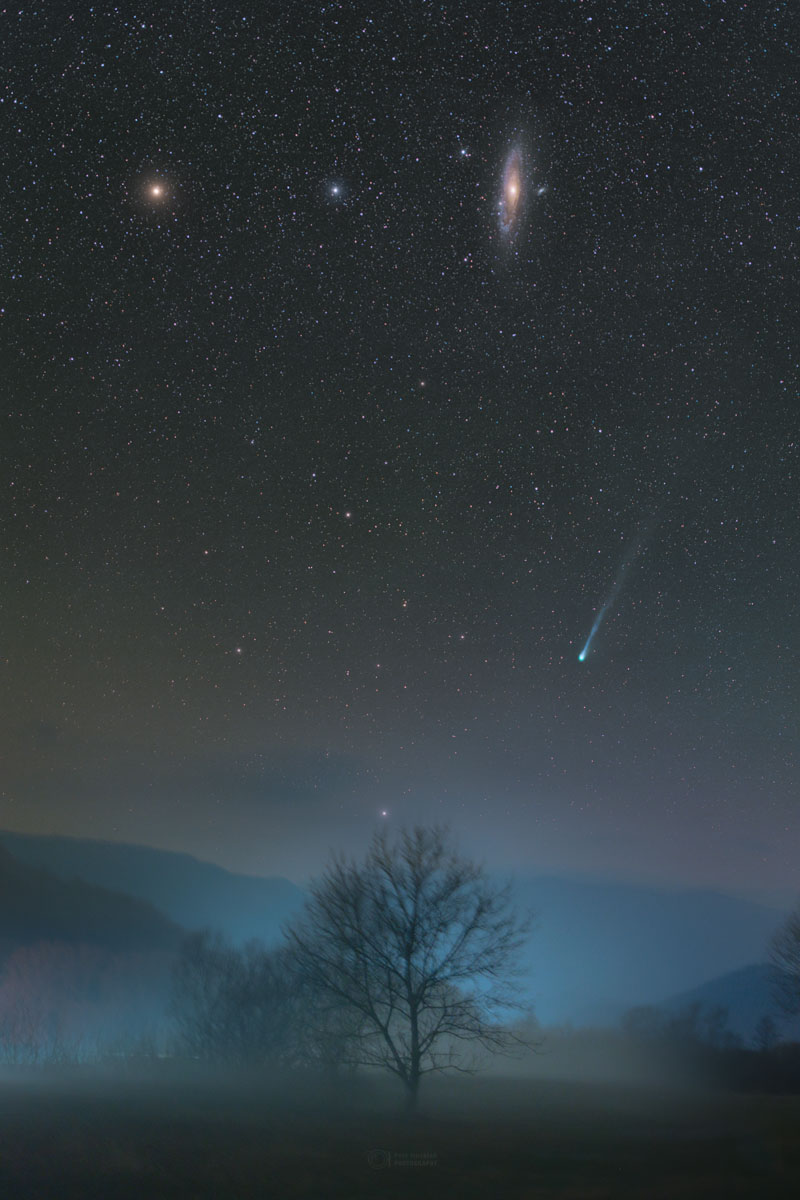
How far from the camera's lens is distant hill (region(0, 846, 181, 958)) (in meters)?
98.1

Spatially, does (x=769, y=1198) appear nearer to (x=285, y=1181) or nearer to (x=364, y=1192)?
(x=364, y=1192)

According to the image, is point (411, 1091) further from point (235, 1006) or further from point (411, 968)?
point (235, 1006)

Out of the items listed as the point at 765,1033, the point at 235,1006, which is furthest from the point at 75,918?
the point at 765,1033

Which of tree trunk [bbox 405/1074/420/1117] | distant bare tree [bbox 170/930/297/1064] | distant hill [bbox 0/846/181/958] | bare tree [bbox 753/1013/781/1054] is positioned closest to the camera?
tree trunk [bbox 405/1074/420/1117]

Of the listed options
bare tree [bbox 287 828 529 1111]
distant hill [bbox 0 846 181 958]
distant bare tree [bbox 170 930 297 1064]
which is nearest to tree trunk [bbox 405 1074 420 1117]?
bare tree [bbox 287 828 529 1111]

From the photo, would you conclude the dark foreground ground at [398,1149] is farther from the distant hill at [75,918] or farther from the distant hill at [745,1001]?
the distant hill at [75,918]

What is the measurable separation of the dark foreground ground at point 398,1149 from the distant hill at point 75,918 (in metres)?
79.0

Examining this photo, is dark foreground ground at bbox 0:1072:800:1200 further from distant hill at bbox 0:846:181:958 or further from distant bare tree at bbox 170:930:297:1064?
distant hill at bbox 0:846:181:958

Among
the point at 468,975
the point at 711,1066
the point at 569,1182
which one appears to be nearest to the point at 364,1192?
the point at 569,1182

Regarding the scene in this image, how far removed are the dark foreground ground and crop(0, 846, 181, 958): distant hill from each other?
259 feet

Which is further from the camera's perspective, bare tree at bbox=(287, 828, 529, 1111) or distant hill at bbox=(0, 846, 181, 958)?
distant hill at bbox=(0, 846, 181, 958)

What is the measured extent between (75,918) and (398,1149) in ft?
363

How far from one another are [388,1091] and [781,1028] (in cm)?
2794

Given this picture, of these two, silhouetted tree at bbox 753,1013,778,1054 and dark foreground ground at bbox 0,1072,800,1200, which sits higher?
dark foreground ground at bbox 0,1072,800,1200
